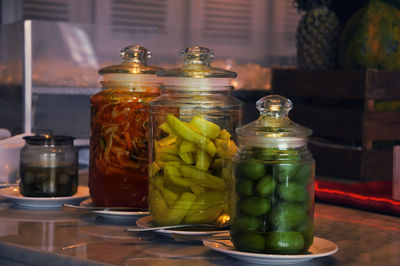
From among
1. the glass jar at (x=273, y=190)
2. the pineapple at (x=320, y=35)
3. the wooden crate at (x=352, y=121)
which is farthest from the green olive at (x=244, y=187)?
the pineapple at (x=320, y=35)

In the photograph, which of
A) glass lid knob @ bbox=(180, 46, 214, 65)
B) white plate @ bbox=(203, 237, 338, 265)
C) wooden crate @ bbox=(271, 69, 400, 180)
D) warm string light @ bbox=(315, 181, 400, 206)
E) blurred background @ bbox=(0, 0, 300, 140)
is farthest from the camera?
blurred background @ bbox=(0, 0, 300, 140)

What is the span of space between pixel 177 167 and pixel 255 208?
0.18 metres

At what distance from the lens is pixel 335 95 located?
2.08 meters

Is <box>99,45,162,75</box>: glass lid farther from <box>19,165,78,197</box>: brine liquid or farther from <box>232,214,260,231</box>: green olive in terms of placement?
<box>232,214,260,231</box>: green olive

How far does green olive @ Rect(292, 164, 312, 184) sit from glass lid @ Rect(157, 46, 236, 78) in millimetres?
229

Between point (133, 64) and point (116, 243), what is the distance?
0.36 meters

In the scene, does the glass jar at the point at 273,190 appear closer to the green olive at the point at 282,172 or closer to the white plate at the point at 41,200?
the green olive at the point at 282,172

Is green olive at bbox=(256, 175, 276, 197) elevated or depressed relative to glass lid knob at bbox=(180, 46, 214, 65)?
depressed

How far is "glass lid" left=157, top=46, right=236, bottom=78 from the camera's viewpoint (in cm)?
109

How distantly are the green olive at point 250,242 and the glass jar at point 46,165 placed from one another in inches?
19.3

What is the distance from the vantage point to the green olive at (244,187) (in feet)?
3.02

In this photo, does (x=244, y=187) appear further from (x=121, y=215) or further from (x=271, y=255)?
(x=121, y=215)

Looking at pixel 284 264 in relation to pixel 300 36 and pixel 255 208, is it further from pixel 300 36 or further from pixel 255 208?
pixel 300 36

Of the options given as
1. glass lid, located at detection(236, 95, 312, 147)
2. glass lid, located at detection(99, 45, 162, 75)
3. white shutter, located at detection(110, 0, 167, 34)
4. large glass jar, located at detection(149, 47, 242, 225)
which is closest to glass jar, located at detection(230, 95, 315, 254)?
glass lid, located at detection(236, 95, 312, 147)
